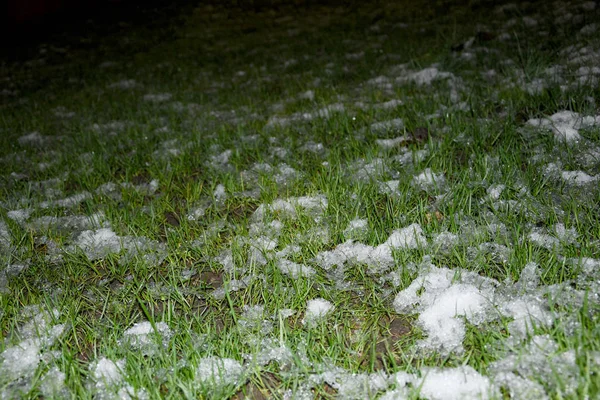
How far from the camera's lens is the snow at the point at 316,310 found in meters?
1.41

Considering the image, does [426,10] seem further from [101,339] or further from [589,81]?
[101,339]

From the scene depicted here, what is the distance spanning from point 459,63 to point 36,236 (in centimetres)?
286

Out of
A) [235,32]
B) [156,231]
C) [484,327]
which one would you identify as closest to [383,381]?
[484,327]

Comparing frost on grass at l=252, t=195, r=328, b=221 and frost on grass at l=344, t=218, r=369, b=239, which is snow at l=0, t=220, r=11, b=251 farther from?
frost on grass at l=344, t=218, r=369, b=239

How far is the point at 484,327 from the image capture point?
128 cm

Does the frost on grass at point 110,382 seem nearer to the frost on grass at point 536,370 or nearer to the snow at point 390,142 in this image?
→ the frost on grass at point 536,370

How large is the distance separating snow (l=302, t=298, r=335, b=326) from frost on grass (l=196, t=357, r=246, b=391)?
0.80 feet

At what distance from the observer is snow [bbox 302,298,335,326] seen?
4.61ft

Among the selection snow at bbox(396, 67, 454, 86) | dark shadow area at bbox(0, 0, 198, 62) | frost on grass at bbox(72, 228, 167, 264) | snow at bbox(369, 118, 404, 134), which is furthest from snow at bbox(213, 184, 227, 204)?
dark shadow area at bbox(0, 0, 198, 62)

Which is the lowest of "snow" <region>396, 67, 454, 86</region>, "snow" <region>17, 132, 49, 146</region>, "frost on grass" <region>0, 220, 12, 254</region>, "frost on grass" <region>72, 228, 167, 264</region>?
"frost on grass" <region>72, 228, 167, 264</region>

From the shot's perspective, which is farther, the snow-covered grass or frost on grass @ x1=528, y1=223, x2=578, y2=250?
frost on grass @ x1=528, y1=223, x2=578, y2=250

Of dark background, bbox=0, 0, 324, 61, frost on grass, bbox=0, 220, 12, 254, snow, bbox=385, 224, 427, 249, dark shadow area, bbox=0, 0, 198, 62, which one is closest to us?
snow, bbox=385, 224, 427, 249

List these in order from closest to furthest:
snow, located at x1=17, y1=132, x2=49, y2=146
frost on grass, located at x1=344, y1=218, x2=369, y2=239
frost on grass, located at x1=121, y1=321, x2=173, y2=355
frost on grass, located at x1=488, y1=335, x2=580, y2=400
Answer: frost on grass, located at x1=488, y1=335, x2=580, y2=400 < frost on grass, located at x1=121, y1=321, x2=173, y2=355 < frost on grass, located at x1=344, y1=218, x2=369, y2=239 < snow, located at x1=17, y1=132, x2=49, y2=146

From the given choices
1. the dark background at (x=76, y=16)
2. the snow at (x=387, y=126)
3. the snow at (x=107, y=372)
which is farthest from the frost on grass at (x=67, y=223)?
the dark background at (x=76, y=16)
